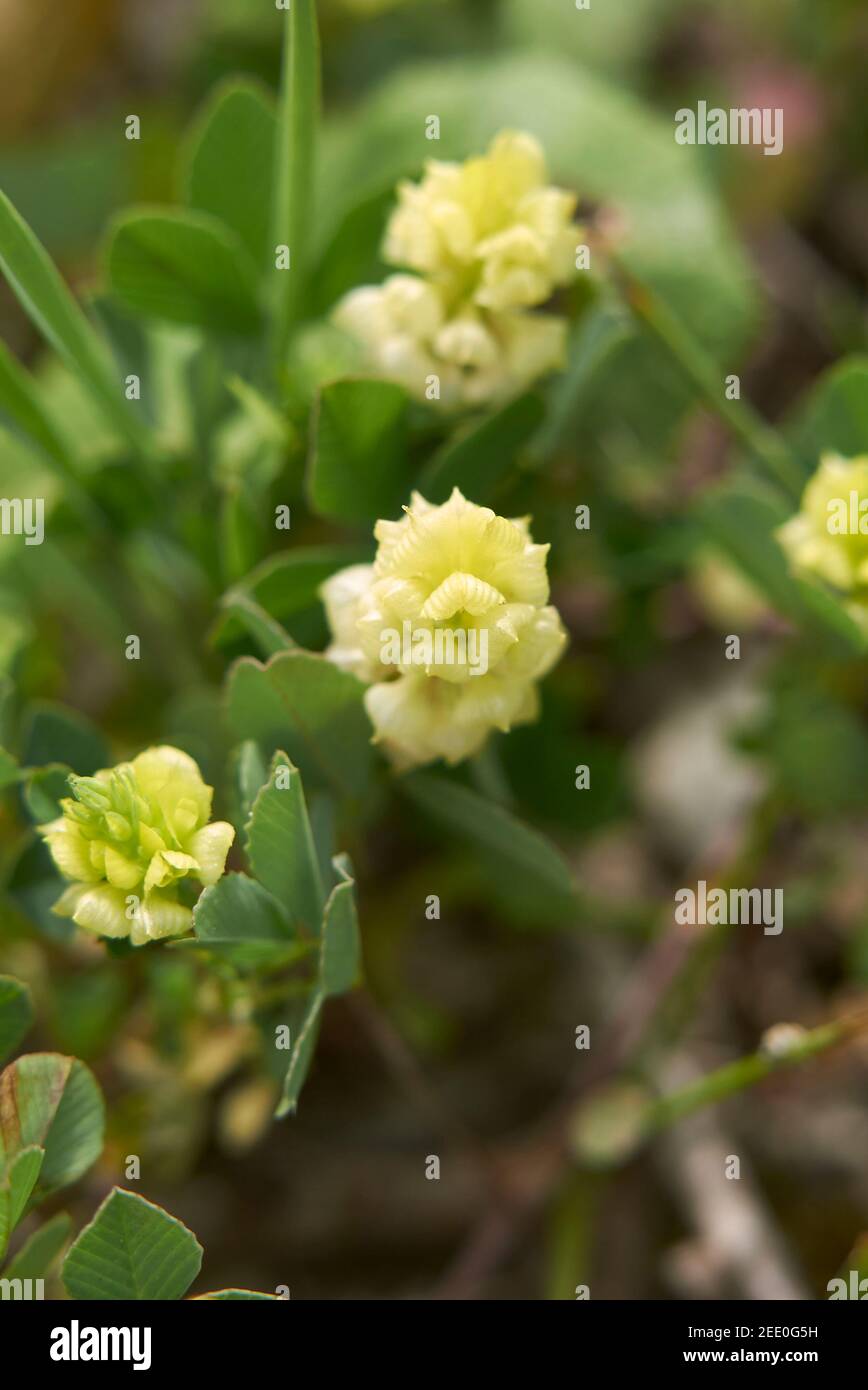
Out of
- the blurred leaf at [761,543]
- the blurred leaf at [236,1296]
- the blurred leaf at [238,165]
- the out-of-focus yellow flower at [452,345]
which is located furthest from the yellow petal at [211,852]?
the blurred leaf at [238,165]

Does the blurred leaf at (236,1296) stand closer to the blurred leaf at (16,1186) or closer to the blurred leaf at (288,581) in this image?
the blurred leaf at (16,1186)

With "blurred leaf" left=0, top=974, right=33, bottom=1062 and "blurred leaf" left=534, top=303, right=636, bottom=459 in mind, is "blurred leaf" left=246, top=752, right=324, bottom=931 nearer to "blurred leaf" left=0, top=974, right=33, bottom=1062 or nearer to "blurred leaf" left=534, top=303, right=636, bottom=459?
"blurred leaf" left=0, top=974, right=33, bottom=1062

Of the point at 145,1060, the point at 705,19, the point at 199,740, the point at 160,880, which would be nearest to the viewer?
the point at 160,880

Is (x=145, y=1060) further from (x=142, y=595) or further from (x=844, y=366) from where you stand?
(x=844, y=366)

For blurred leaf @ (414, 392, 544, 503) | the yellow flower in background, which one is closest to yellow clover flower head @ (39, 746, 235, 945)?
blurred leaf @ (414, 392, 544, 503)

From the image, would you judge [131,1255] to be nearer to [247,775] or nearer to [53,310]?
[247,775]

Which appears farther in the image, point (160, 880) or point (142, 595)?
point (142, 595)
